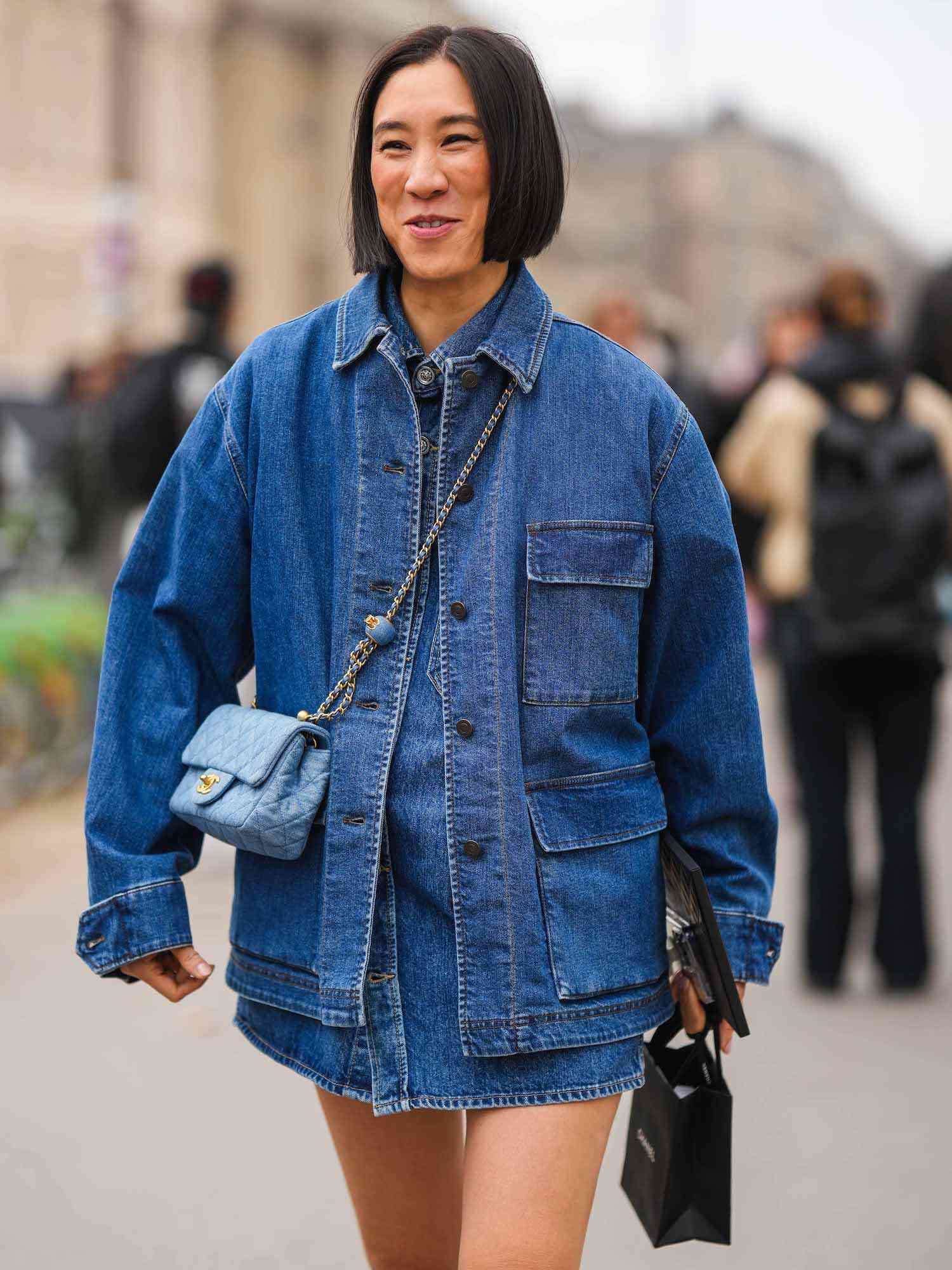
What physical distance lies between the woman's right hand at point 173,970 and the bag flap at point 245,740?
0.25 meters

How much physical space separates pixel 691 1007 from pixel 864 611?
2993mm

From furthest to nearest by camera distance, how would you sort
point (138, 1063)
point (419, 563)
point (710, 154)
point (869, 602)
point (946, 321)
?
point (710, 154) < point (946, 321) < point (869, 602) < point (138, 1063) < point (419, 563)

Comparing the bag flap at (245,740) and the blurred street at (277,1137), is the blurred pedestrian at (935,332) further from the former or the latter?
the bag flap at (245,740)

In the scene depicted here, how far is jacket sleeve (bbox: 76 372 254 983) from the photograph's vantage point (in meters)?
2.16

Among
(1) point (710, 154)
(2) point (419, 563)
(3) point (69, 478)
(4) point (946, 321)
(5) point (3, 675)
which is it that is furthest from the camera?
(1) point (710, 154)

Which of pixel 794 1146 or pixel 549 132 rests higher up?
pixel 549 132

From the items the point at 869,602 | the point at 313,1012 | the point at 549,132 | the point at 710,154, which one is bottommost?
the point at 710,154

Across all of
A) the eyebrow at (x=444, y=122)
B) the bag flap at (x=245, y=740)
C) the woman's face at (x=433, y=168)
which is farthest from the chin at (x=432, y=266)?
the bag flap at (x=245, y=740)

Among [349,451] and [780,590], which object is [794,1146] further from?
[349,451]

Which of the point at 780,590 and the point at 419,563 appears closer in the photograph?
the point at 419,563

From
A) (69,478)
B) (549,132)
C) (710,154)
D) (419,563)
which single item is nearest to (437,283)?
(549,132)

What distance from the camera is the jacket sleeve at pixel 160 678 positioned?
84.9 inches

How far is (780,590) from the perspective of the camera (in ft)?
19.4

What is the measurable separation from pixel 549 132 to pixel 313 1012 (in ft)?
3.63
